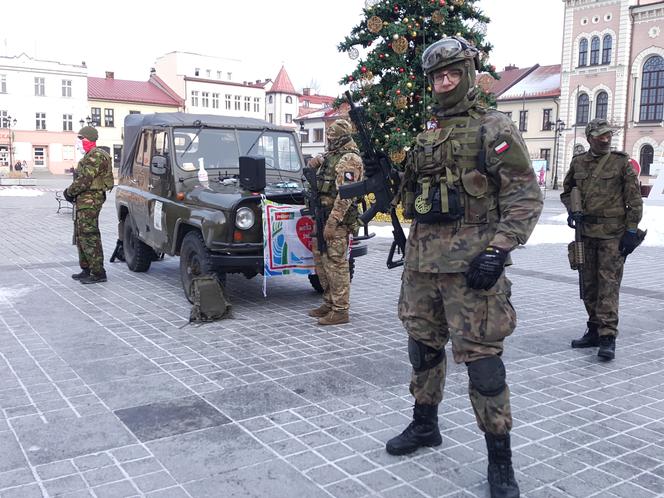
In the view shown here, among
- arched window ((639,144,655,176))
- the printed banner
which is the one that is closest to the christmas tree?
the printed banner

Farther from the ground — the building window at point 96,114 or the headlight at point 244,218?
the building window at point 96,114

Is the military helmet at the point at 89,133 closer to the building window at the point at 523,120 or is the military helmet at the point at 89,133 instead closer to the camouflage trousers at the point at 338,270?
the camouflage trousers at the point at 338,270

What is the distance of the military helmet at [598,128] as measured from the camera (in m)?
5.51

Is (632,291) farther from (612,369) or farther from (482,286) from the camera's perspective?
(482,286)

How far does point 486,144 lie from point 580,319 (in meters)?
4.40

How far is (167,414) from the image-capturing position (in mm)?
4172

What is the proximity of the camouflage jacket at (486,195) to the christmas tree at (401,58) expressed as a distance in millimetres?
11937

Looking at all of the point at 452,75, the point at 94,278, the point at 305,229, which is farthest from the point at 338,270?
the point at 94,278

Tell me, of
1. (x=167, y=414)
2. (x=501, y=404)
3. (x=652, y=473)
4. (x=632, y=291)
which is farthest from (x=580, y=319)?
(x=167, y=414)

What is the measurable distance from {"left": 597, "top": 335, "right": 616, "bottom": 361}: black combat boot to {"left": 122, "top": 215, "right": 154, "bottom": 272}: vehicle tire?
6.29 meters

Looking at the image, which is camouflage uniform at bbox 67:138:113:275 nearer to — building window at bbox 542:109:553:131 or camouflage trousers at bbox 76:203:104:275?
camouflage trousers at bbox 76:203:104:275

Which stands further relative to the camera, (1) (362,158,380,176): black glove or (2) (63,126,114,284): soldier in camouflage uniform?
(2) (63,126,114,284): soldier in camouflage uniform

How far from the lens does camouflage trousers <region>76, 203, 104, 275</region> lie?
845cm

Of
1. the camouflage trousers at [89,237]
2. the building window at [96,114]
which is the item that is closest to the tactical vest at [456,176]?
the camouflage trousers at [89,237]
